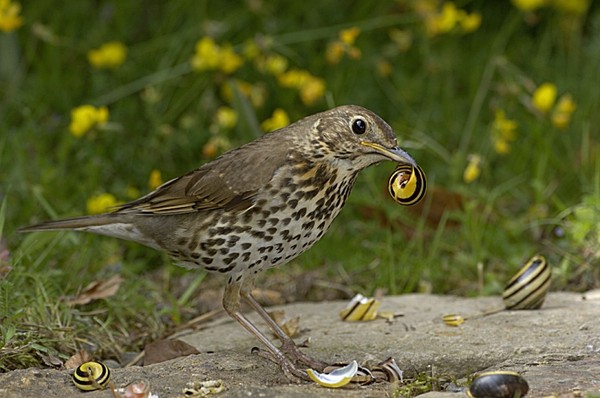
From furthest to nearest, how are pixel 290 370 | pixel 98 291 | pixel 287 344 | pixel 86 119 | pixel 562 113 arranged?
pixel 562 113, pixel 86 119, pixel 98 291, pixel 287 344, pixel 290 370

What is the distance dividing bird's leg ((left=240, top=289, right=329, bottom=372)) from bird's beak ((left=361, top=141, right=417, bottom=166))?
98 centimetres

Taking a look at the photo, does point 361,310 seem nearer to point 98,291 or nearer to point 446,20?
point 98,291

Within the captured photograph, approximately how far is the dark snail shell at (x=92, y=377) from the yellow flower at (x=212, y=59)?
361cm

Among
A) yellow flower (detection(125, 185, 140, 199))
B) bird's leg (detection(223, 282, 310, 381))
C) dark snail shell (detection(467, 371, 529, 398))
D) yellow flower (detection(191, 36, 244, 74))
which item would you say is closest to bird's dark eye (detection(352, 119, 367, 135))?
bird's leg (detection(223, 282, 310, 381))

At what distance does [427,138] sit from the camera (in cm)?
777

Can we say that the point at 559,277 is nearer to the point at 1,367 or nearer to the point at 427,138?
the point at 427,138

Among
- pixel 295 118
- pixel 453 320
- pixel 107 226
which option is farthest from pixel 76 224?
pixel 295 118

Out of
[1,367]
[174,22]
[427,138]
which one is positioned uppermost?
[174,22]

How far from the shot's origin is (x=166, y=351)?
5184 millimetres

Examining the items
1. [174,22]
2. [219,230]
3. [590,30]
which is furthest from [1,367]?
[590,30]

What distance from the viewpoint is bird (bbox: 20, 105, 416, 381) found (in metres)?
4.96

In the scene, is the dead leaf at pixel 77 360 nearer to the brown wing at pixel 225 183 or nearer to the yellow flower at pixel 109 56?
the brown wing at pixel 225 183

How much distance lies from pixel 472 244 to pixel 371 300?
117cm

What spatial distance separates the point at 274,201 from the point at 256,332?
2.17ft
